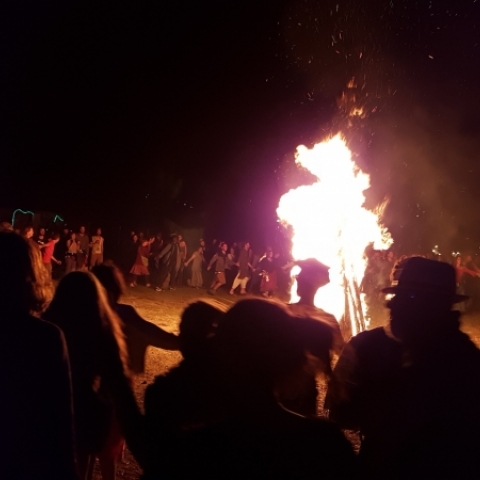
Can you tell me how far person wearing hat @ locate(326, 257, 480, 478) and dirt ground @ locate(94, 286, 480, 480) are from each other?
2.58 m

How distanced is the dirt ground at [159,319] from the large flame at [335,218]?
1848 millimetres

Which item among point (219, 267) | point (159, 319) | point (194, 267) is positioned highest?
point (219, 267)

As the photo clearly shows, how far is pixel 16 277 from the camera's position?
2.16 meters

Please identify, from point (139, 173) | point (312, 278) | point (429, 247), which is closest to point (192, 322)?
point (312, 278)

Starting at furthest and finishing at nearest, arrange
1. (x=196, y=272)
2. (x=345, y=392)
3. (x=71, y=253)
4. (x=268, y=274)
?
1. (x=196, y=272)
2. (x=268, y=274)
3. (x=71, y=253)
4. (x=345, y=392)

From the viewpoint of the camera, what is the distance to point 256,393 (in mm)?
1873

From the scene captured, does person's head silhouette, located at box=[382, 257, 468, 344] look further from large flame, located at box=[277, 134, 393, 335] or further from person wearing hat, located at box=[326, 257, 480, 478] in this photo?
large flame, located at box=[277, 134, 393, 335]

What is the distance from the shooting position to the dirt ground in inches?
180

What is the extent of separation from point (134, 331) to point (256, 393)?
2.04 m

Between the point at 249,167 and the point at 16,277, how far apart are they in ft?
99.5

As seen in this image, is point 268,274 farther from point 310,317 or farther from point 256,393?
point 256,393

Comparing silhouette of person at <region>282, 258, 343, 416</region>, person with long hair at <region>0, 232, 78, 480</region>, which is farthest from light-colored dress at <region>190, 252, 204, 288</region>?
person with long hair at <region>0, 232, 78, 480</region>

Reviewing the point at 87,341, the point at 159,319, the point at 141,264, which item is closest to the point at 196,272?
the point at 141,264

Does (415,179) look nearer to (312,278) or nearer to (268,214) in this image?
(268,214)
